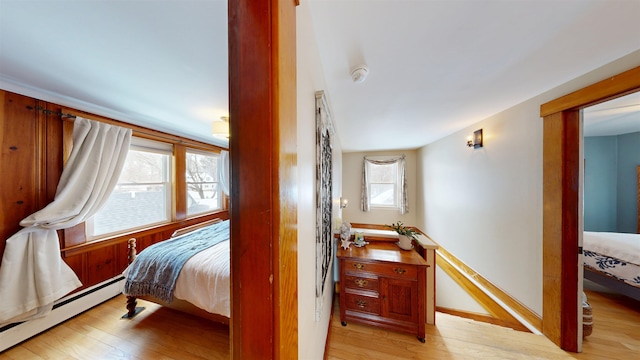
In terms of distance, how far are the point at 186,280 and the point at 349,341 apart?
148 cm

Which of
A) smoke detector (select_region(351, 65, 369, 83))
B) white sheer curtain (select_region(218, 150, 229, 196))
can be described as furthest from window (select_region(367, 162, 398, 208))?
smoke detector (select_region(351, 65, 369, 83))

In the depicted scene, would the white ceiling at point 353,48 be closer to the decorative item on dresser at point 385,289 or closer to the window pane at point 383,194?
the decorative item on dresser at point 385,289

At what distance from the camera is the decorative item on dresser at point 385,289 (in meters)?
1.50

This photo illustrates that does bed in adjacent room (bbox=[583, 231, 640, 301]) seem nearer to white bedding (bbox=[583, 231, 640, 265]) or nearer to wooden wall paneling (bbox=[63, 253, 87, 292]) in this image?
white bedding (bbox=[583, 231, 640, 265])

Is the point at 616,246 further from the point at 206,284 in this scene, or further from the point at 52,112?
the point at 52,112

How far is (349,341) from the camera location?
150cm

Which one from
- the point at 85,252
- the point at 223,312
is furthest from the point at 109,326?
the point at 223,312

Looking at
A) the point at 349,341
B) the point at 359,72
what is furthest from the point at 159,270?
the point at 359,72

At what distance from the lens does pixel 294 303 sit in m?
0.58

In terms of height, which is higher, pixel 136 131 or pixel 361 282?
pixel 136 131

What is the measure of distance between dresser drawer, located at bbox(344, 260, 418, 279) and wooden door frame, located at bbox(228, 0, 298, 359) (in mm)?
1266

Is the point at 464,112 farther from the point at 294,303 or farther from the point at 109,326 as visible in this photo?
the point at 109,326

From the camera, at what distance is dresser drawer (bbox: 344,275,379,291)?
5.23 feet

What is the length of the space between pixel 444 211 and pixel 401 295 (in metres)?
2.12
